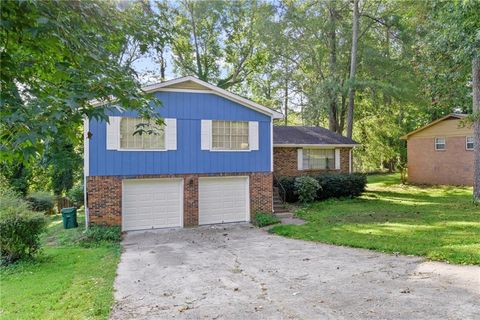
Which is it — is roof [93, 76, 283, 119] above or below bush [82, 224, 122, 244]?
above

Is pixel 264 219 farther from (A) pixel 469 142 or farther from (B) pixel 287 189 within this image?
(A) pixel 469 142

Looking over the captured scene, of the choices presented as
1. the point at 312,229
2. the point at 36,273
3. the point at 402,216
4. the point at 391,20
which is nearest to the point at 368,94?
the point at 391,20

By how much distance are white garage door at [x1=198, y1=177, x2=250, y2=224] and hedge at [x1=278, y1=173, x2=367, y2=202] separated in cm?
349

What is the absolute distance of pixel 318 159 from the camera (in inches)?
773

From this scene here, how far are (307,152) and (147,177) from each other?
973cm

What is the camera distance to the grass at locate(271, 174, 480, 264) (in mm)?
8413

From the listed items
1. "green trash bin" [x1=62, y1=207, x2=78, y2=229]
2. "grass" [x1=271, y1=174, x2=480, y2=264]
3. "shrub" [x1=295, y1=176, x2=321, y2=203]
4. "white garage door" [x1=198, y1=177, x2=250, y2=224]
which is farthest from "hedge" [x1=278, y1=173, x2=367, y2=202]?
"green trash bin" [x1=62, y1=207, x2=78, y2=229]

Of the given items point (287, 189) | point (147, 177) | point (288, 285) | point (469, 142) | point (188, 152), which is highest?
point (469, 142)

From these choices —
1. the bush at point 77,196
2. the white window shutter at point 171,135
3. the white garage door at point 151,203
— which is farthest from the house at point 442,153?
the bush at point 77,196

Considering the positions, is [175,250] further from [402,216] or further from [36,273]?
[402,216]

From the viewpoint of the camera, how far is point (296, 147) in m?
18.7

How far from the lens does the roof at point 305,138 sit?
18766 millimetres

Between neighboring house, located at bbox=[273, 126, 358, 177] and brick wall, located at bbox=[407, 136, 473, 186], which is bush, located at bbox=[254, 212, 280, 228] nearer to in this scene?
neighboring house, located at bbox=[273, 126, 358, 177]

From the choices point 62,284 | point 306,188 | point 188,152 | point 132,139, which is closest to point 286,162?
point 306,188
